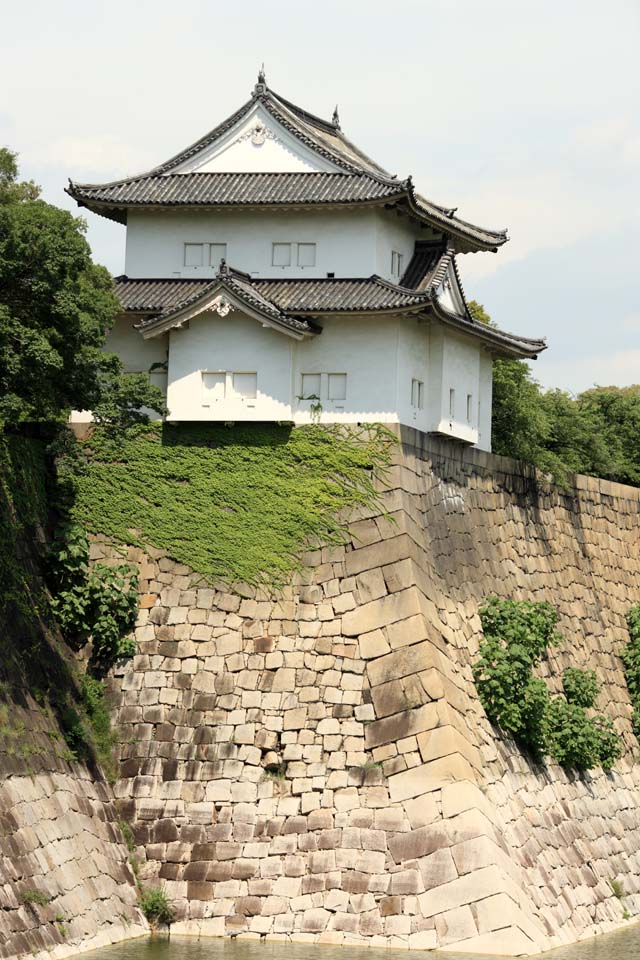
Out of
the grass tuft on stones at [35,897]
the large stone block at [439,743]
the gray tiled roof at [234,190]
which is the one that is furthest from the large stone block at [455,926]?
the gray tiled roof at [234,190]

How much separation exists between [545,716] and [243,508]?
6811 millimetres

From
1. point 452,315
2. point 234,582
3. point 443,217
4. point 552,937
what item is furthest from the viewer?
point 443,217

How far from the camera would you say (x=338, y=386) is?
30891 millimetres

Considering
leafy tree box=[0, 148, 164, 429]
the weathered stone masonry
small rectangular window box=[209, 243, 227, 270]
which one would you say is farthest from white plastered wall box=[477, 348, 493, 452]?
leafy tree box=[0, 148, 164, 429]

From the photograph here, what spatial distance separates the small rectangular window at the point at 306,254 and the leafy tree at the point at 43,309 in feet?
17.1

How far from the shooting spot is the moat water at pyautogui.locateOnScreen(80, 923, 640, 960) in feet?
82.7

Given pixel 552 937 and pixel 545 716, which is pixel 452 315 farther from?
pixel 552 937

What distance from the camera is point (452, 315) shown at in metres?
31.8

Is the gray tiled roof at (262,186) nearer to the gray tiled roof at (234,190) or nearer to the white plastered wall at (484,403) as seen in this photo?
the gray tiled roof at (234,190)

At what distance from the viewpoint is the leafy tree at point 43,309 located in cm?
2603

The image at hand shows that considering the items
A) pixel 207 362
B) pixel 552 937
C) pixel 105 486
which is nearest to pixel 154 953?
pixel 552 937

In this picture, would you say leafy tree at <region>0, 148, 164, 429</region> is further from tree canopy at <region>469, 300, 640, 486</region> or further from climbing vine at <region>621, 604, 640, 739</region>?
climbing vine at <region>621, 604, 640, 739</region>

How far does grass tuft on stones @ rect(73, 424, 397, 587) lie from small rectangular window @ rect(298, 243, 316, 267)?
3.47m

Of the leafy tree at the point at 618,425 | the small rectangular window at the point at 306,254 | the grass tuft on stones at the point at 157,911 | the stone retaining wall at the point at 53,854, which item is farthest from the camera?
the leafy tree at the point at 618,425
